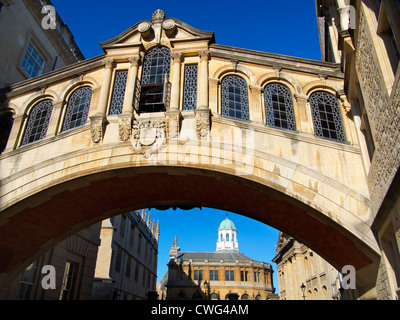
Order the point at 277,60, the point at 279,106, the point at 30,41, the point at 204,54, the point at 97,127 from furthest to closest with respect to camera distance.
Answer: the point at 30,41 < the point at 204,54 < the point at 277,60 < the point at 279,106 < the point at 97,127

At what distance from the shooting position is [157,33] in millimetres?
12250

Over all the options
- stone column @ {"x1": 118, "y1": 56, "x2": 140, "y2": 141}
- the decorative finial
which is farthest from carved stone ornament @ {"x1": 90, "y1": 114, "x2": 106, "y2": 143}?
the decorative finial

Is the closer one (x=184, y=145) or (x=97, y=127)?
(x=184, y=145)

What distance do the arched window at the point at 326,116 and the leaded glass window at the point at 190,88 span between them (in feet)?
12.6

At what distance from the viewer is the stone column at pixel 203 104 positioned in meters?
10.2

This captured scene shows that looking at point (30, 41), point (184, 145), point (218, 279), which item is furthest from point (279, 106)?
point (218, 279)

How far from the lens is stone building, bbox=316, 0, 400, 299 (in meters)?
6.26

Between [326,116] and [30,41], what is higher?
[30,41]

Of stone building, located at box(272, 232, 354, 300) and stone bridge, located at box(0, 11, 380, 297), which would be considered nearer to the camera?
stone bridge, located at box(0, 11, 380, 297)

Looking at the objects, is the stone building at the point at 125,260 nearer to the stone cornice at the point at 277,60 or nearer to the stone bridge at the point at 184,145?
the stone bridge at the point at 184,145

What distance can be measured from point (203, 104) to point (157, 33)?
12.1 ft

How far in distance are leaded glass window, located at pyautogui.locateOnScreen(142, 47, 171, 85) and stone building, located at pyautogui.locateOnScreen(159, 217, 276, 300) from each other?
58002mm

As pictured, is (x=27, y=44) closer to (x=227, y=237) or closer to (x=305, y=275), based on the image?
(x=305, y=275)

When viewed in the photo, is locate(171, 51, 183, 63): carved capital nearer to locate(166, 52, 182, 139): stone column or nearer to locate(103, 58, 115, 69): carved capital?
locate(166, 52, 182, 139): stone column
